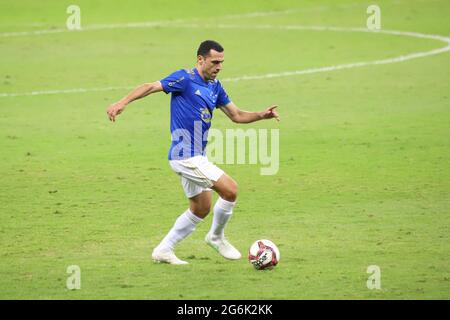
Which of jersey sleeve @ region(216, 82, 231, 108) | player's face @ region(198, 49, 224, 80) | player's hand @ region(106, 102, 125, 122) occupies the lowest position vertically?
player's hand @ region(106, 102, 125, 122)

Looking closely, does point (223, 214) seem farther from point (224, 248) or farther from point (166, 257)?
point (166, 257)

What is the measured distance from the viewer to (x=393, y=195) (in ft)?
50.3

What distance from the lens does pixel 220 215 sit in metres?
11.9

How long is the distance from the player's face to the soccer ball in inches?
81.3

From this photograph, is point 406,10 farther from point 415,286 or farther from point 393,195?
point 415,286

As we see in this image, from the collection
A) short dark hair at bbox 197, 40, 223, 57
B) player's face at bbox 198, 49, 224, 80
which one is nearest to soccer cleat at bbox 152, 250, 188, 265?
player's face at bbox 198, 49, 224, 80

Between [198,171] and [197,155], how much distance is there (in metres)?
0.26

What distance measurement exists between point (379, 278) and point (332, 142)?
8.50m

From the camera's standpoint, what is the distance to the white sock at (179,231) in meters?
11.9

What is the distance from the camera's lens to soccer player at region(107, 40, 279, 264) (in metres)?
11.8

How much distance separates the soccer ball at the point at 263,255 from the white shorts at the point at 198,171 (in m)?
0.90

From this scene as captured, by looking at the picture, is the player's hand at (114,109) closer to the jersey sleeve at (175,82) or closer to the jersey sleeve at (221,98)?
the jersey sleeve at (175,82)

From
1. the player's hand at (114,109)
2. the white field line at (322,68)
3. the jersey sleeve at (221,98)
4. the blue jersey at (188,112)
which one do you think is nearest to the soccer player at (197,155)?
the blue jersey at (188,112)

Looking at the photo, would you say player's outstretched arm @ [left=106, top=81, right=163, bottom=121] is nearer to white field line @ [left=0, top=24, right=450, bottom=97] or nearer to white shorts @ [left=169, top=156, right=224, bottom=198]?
white shorts @ [left=169, top=156, right=224, bottom=198]
